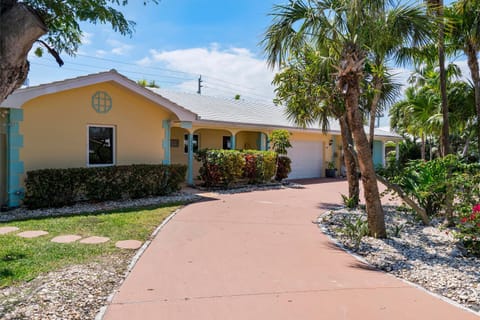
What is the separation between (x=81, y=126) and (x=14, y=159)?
216 centimetres

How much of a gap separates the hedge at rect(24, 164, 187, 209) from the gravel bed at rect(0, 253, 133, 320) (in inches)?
217

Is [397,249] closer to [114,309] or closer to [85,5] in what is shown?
[114,309]

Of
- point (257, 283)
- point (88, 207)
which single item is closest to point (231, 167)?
point (88, 207)

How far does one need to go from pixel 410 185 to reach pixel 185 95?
14610 millimetres

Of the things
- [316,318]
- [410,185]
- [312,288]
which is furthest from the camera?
[410,185]

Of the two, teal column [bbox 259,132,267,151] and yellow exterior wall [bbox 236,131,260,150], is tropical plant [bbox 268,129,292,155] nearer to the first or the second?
teal column [bbox 259,132,267,151]

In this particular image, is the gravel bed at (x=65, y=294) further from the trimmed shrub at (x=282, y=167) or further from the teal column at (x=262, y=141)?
the teal column at (x=262, y=141)


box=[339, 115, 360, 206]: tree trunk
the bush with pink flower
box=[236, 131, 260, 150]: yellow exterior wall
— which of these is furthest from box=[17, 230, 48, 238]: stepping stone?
box=[236, 131, 260, 150]: yellow exterior wall

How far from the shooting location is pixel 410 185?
8758 mm

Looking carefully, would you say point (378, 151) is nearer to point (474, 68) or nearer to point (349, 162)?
point (349, 162)

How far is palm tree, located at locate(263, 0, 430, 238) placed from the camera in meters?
6.45

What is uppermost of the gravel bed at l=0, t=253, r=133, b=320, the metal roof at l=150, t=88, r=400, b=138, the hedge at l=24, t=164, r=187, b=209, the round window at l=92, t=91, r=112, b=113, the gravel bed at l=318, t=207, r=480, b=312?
the metal roof at l=150, t=88, r=400, b=138

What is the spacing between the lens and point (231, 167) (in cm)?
1452

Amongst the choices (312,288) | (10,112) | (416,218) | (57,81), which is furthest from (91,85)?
(416,218)
